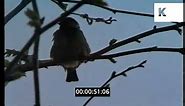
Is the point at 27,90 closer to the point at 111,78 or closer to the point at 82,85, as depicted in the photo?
the point at 82,85

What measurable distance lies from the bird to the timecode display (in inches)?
2.3

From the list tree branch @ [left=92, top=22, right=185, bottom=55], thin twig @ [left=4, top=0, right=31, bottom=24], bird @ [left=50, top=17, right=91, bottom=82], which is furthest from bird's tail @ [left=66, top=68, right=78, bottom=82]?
thin twig @ [left=4, top=0, right=31, bottom=24]

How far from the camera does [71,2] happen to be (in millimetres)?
1774

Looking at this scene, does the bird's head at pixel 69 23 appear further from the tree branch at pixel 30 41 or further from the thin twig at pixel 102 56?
the thin twig at pixel 102 56

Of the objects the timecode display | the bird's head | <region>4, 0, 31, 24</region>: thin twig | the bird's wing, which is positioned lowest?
the timecode display

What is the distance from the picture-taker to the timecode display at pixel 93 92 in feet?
5.66

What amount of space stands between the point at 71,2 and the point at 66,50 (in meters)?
0.22

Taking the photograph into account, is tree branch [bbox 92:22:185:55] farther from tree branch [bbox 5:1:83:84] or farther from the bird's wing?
tree branch [bbox 5:1:83:84]

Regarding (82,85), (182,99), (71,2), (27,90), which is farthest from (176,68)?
(27,90)

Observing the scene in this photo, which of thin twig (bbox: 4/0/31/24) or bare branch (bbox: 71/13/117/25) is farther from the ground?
thin twig (bbox: 4/0/31/24)

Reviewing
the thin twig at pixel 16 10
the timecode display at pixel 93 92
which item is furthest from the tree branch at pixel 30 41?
the timecode display at pixel 93 92

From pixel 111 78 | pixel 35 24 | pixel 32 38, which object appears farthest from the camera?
pixel 111 78

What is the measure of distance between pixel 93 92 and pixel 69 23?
332mm

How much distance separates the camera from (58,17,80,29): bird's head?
1.73 metres
